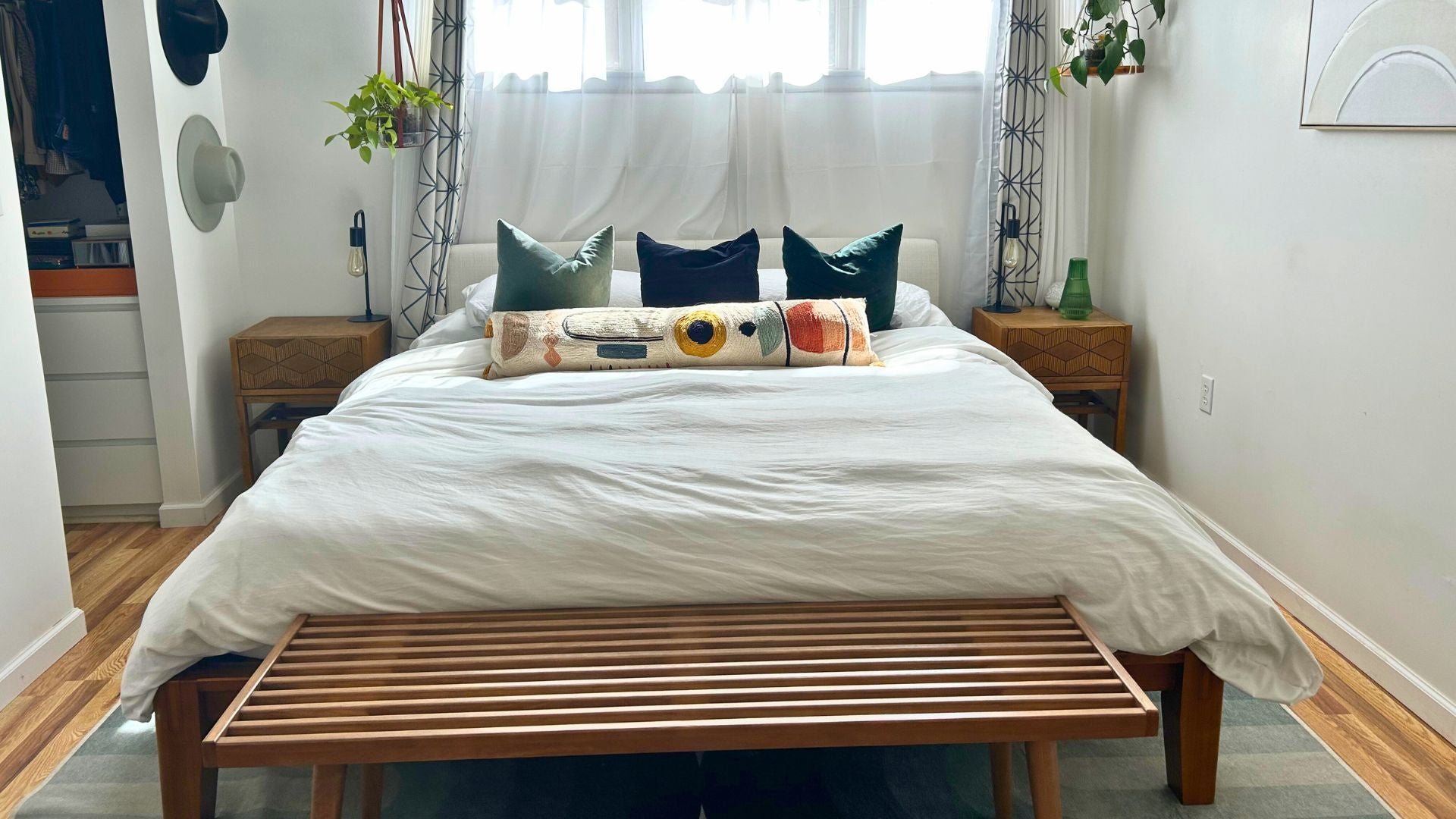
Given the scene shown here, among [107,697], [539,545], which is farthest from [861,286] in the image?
[107,697]

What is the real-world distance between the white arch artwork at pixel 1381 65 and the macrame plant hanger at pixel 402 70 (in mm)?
2579

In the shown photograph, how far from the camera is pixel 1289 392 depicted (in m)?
2.76

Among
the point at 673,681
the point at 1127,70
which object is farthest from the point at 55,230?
the point at 1127,70

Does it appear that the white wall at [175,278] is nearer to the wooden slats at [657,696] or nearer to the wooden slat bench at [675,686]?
the wooden slat bench at [675,686]

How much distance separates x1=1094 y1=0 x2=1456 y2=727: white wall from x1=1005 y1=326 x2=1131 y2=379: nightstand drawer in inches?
4.7

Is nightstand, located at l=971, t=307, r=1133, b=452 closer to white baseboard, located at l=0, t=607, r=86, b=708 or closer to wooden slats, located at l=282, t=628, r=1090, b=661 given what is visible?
wooden slats, located at l=282, t=628, r=1090, b=661

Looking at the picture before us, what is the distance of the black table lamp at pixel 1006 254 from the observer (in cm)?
381

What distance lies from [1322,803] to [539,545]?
148 cm

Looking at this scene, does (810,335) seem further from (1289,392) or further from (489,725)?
(489,725)

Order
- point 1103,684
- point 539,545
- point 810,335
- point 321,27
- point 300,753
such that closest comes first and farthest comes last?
point 300,753
point 1103,684
point 539,545
point 810,335
point 321,27

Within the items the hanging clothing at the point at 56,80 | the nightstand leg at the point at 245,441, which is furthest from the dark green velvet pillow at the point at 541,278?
the hanging clothing at the point at 56,80

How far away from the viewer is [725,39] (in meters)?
3.79

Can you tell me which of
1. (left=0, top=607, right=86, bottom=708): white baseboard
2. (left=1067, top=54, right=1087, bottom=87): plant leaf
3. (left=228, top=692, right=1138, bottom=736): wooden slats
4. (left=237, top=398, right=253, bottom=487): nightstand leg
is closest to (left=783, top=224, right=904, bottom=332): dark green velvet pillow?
(left=1067, top=54, right=1087, bottom=87): plant leaf

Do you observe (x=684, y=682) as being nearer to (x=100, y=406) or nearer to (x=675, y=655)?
(x=675, y=655)
